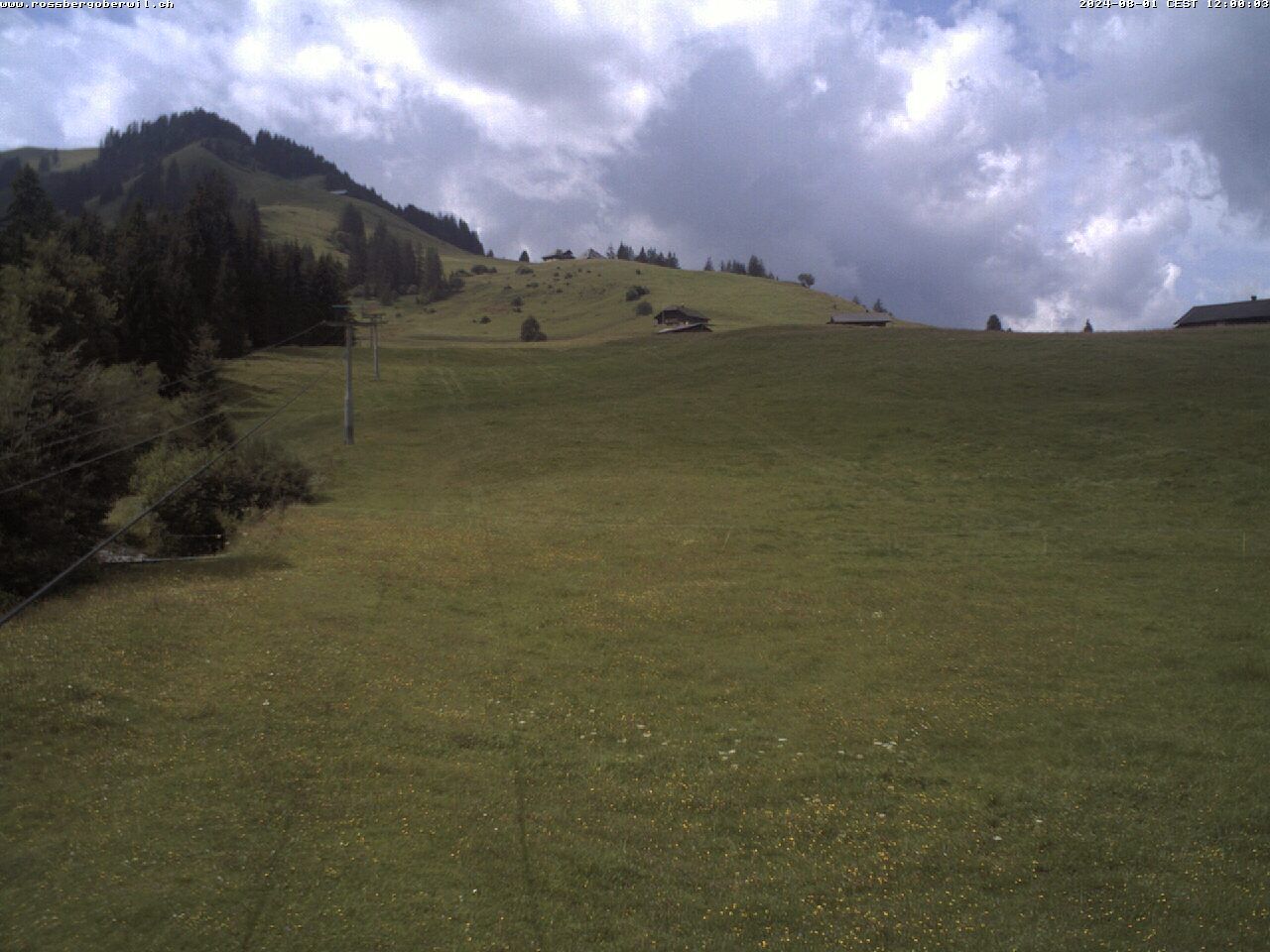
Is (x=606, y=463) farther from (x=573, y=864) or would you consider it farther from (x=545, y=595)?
(x=573, y=864)

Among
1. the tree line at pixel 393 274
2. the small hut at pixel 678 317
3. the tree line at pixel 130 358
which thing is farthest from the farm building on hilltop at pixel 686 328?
the tree line at pixel 393 274

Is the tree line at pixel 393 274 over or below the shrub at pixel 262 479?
over

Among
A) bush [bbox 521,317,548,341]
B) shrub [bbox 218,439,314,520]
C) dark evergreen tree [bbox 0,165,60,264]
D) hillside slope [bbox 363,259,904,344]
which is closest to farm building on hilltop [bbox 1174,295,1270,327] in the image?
hillside slope [bbox 363,259,904,344]

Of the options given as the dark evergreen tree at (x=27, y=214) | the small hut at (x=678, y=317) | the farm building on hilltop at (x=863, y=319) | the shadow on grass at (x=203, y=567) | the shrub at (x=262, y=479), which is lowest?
the shadow on grass at (x=203, y=567)

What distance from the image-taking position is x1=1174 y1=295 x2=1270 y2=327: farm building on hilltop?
308 ft

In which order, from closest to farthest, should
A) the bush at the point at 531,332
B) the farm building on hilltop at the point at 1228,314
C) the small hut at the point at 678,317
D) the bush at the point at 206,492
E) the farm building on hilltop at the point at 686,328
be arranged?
the bush at the point at 206,492, the farm building on hilltop at the point at 1228,314, the farm building on hilltop at the point at 686,328, the small hut at the point at 678,317, the bush at the point at 531,332

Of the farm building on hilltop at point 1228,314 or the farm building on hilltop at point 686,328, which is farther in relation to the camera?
the farm building on hilltop at point 686,328

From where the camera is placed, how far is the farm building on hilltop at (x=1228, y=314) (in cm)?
9381

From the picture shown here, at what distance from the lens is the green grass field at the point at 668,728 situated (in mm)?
10430

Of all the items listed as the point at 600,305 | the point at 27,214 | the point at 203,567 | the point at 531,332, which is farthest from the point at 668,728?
the point at 600,305

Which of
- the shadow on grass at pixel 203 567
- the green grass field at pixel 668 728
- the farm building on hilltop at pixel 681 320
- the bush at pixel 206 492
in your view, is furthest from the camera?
the farm building on hilltop at pixel 681 320

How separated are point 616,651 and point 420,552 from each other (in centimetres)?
1285

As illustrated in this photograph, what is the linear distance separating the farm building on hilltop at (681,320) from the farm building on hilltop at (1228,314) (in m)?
61.2

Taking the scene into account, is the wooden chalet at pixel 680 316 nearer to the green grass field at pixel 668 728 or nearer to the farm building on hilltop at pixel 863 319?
the farm building on hilltop at pixel 863 319
